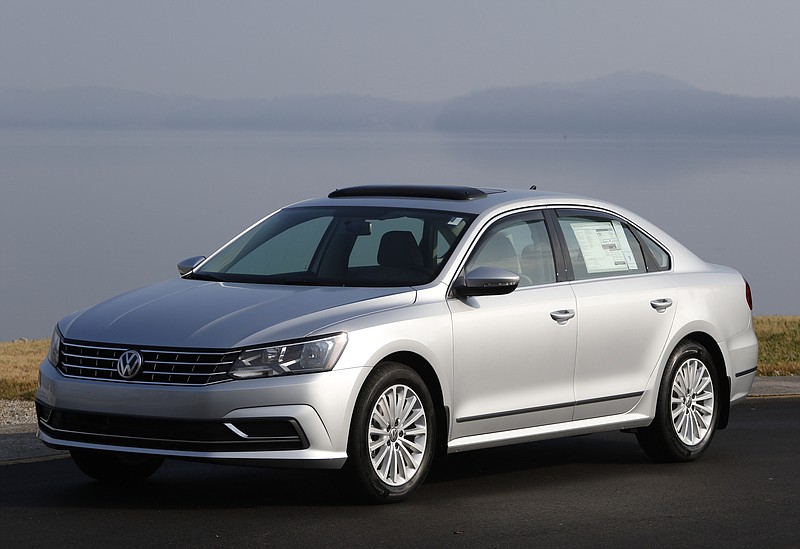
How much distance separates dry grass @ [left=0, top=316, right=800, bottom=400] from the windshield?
213 inches

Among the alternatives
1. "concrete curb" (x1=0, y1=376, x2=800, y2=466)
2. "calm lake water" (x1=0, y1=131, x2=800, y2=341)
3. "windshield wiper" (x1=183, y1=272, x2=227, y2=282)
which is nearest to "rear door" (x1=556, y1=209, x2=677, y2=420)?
"windshield wiper" (x1=183, y1=272, x2=227, y2=282)

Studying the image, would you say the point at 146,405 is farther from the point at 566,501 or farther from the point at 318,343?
the point at 566,501

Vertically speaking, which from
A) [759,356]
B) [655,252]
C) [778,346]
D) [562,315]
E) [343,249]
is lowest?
[778,346]

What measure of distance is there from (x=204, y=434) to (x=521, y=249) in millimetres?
2599

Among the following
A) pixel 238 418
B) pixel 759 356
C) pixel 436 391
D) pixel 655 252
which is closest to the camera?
pixel 238 418

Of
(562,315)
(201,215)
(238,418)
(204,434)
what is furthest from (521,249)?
(201,215)

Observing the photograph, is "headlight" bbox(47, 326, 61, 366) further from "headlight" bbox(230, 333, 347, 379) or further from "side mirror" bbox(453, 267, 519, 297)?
"side mirror" bbox(453, 267, 519, 297)

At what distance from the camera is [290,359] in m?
8.54

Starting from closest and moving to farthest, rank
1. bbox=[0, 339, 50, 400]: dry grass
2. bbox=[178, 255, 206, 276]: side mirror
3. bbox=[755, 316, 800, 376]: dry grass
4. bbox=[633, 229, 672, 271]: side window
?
bbox=[178, 255, 206, 276]: side mirror → bbox=[633, 229, 672, 271]: side window → bbox=[0, 339, 50, 400]: dry grass → bbox=[755, 316, 800, 376]: dry grass

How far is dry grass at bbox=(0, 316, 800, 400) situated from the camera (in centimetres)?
1650

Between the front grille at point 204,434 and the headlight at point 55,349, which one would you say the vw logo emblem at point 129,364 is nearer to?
the front grille at point 204,434

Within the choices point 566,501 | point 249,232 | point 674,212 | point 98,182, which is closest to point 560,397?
point 566,501

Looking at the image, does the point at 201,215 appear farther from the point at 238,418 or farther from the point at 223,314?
the point at 238,418

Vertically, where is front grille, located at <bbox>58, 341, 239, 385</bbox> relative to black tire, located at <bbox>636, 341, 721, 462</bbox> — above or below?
above
